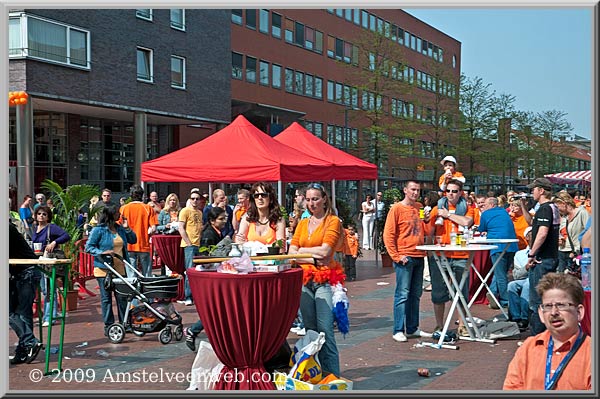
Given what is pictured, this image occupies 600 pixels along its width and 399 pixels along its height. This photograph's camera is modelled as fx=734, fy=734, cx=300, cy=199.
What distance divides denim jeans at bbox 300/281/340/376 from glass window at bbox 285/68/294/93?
40.2 m

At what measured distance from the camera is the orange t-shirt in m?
12.2

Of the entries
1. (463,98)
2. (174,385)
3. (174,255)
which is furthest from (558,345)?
(463,98)

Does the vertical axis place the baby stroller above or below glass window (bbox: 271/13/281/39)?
below

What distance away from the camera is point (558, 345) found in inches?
158

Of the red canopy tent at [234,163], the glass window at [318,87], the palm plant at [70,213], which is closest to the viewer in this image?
the palm plant at [70,213]

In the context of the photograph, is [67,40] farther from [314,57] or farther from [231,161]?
[314,57]

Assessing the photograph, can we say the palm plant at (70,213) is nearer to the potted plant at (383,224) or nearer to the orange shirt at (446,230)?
the orange shirt at (446,230)

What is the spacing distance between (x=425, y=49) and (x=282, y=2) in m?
54.3

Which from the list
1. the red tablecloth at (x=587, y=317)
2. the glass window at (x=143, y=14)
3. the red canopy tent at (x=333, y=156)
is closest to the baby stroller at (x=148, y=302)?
the red tablecloth at (x=587, y=317)

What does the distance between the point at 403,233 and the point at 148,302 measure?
10.6ft

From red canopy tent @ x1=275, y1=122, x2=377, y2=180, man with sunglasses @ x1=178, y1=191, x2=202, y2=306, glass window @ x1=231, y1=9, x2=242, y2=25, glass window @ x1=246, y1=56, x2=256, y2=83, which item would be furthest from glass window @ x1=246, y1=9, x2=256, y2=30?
man with sunglasses @ x1=178, y1=191, x2=202, y2=306

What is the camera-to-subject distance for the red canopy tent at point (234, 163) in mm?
12805

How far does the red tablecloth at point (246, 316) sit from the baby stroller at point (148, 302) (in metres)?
3.12

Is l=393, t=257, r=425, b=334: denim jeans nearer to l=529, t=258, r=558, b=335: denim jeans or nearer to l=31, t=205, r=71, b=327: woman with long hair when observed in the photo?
l=529, t=258, r=558, b=335: denim jeans
